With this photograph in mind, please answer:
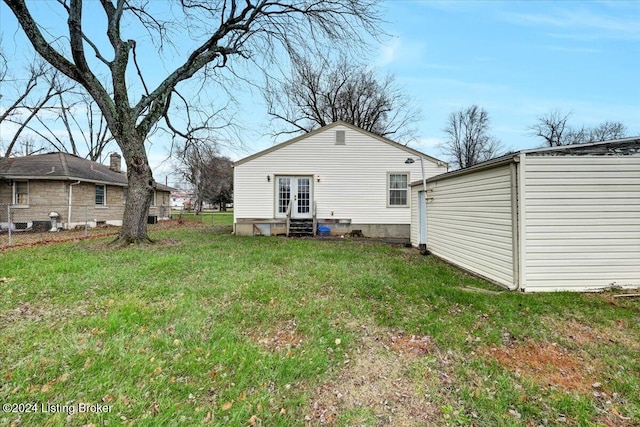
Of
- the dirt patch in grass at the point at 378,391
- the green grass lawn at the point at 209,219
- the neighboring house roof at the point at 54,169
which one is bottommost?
the dirt patch in grass at the point at 378,391

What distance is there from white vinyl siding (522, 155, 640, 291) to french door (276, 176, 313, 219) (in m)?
9.17

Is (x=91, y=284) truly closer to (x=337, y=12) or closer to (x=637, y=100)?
(x=337, y=12)

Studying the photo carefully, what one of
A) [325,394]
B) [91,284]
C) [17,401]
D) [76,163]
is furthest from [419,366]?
[76,163]

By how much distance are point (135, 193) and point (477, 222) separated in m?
9.56

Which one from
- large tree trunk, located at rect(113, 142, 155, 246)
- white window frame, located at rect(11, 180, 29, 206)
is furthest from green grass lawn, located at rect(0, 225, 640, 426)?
white window frame, located at rect(11, 180, 29, 206)

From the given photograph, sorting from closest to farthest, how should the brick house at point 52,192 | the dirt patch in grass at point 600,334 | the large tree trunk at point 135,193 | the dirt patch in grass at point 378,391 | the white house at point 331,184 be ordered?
the dirt patch in grass at point 378,391, the dirt patch in grass at point 600,334, the large tree trunk at point 135,193, the white house at point 331,184, the brick house at point 52,192

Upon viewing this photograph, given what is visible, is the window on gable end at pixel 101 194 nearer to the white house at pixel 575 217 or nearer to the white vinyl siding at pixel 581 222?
the white house at pixel 575 217

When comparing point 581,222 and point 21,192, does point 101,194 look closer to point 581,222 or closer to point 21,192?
point 21,192

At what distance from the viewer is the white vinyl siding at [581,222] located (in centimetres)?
525

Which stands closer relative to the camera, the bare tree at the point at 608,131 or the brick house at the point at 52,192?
the brick house at the point at 52,192

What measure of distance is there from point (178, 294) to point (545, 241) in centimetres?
630

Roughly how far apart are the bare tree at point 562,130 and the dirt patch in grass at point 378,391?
40965mm

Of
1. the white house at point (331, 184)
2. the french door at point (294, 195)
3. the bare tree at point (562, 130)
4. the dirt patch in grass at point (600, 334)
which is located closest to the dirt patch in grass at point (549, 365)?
the dirt patch in grass at point (600, 334)

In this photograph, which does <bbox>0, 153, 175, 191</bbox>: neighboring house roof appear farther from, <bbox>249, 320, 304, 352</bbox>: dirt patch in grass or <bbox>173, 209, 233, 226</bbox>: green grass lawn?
<bbox>249, 320, 304, 352</bbox>: dirt patch in grass
